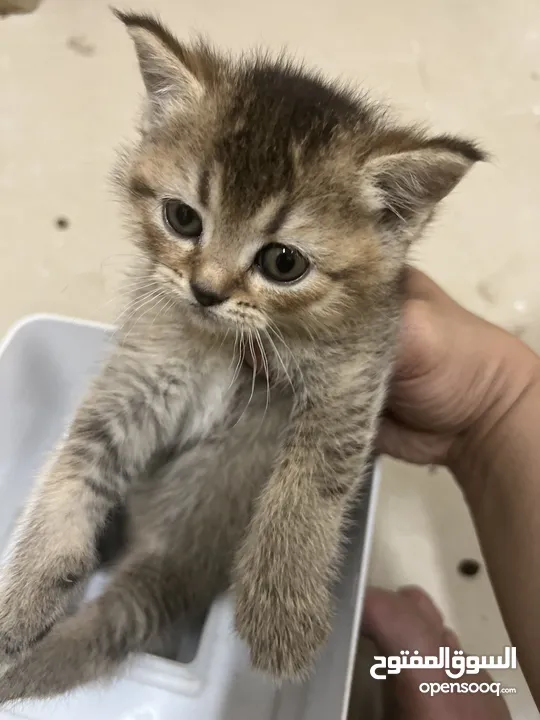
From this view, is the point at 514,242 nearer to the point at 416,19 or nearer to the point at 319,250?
the point at 416,19

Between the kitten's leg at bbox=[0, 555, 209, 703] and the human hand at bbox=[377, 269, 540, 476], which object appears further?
the human hand at bbox=[377, 269, 540, 476]

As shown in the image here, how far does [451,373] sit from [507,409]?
119 millimetres

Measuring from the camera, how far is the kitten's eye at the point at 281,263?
28.4 inches

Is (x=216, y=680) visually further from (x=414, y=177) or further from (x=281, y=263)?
(x=414, y=177)

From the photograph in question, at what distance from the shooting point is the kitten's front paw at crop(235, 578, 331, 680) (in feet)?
2.53

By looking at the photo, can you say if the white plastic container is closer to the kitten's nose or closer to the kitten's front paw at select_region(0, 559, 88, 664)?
the kitten's front paw at select_region(0, 559, 88, 664)

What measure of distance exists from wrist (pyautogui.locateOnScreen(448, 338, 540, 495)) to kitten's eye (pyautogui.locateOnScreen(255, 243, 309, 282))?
45 cm

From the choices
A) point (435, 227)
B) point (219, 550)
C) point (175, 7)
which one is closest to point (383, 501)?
point (219, 550)

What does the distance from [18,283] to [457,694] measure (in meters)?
1.07

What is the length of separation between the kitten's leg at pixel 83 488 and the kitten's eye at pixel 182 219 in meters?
0.21

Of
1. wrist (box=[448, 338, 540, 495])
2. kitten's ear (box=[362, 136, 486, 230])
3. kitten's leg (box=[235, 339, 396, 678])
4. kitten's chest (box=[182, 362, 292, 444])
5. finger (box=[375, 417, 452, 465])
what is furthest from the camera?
finger (box=[375, 417, 452, 465])

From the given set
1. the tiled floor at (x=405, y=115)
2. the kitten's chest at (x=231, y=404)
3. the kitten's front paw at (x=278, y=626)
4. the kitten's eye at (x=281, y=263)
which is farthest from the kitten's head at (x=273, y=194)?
the tiled floor at (x=405, y=115)

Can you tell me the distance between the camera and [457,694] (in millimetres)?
1015

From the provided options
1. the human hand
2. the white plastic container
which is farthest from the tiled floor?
the white plastic container
